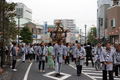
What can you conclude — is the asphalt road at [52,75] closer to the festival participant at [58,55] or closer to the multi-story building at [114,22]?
the festival participant at [58,55]

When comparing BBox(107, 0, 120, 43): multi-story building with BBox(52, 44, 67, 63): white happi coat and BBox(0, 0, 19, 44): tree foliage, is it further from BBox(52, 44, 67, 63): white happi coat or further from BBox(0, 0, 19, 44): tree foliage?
BBox(52, 44, 67, 63): white happi coat

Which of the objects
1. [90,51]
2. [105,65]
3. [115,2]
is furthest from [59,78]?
[115,2]

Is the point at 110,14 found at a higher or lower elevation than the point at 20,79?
A: higher

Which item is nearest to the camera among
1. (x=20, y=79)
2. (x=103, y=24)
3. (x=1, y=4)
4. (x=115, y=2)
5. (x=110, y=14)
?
(x=20, y=79)

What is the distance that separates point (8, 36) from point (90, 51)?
6449 millimetres

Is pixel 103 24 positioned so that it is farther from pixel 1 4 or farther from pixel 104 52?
pixel 104 52

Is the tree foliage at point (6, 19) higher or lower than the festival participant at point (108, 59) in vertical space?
higher

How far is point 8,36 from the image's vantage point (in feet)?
59.9

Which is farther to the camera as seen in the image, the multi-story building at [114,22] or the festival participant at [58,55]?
the multi-story building at [114,22]

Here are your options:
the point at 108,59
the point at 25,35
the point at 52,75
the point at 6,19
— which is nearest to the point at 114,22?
the point at 25,35

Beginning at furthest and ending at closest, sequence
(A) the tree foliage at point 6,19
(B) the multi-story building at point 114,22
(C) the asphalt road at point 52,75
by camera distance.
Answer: (B) the multi-story building at point 114,22 → (A) the tree foliage at point 6,19 → (C) the asphalt road at point 52,75

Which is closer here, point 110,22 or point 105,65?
point 105,65

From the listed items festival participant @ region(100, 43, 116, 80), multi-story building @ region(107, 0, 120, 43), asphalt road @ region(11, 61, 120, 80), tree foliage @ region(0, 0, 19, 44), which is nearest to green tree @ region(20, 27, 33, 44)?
multi-story building @ region(107, 0, 120, 43)

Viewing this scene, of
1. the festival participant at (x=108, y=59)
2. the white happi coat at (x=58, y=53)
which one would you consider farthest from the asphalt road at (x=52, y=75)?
the festival participant at (x=108, y=59)
